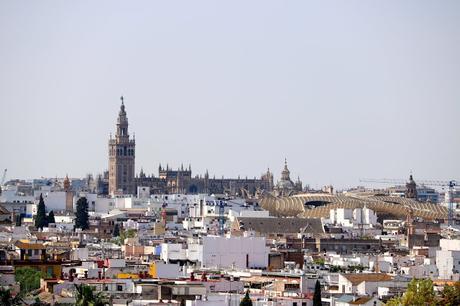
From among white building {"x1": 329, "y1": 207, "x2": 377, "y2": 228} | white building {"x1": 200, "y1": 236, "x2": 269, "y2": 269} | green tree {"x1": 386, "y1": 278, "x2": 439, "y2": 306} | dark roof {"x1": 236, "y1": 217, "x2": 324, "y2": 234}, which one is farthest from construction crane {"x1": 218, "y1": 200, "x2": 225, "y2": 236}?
green tree {"x1": 386, "y1": 278, "x2": 439, "y2": 306}

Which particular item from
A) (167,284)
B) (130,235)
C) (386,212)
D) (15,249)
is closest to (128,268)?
(15,249)

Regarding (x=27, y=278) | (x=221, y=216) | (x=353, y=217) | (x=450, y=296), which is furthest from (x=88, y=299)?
(x=221, y=216)

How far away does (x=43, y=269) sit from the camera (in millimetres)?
84625

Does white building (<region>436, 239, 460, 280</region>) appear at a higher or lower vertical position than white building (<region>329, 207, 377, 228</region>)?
lower

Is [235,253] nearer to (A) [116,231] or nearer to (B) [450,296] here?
(B) [450,296]

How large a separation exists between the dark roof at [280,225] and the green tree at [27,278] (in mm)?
62082

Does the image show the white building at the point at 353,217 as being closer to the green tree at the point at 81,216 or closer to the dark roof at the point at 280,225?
the dark roof at the point at 280,225

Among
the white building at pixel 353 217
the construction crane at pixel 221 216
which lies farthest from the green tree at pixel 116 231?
the white building at pixel 353 217

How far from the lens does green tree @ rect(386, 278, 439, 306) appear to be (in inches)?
2544

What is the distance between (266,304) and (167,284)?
14.6 feet

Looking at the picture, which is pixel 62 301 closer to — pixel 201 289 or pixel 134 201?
pixel 201 289

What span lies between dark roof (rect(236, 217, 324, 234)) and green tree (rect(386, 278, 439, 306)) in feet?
250

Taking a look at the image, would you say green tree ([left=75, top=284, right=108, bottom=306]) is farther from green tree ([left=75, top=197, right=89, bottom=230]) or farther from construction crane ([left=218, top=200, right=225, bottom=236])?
green tree ([left=75, top=197, right=89, bottom=230])

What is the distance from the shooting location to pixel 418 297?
213ft
